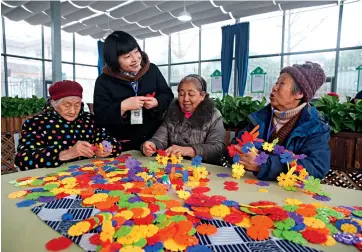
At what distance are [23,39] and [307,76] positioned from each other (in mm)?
11298

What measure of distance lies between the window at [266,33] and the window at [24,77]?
814cm

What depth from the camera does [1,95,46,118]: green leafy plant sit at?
14.7ft

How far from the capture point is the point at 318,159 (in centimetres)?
130

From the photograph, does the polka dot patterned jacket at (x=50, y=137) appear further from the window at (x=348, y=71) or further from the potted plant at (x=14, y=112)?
the window at (x=348, y=71)

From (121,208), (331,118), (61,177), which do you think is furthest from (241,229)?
(331,118)

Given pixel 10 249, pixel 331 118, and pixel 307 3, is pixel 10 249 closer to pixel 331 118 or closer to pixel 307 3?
pixel 331 118

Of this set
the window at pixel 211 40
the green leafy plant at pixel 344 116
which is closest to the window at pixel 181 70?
the window at pixel 211 40

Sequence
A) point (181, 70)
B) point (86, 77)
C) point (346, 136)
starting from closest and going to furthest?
point (346, 136) → point (181, 70) → point (86, 77)

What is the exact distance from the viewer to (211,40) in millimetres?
10125

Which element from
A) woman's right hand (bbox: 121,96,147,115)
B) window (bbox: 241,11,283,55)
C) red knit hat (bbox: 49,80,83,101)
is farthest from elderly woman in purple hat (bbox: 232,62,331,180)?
window (bbox: 241,11,283,55)

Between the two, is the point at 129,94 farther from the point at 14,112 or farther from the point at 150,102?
the point at 14,112

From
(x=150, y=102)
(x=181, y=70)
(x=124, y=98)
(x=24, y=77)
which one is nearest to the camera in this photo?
(x=150, y=102)

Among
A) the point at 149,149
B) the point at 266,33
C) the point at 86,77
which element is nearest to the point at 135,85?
the point at 149,149

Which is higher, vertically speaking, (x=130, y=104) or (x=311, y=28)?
(x=311, y=28)
